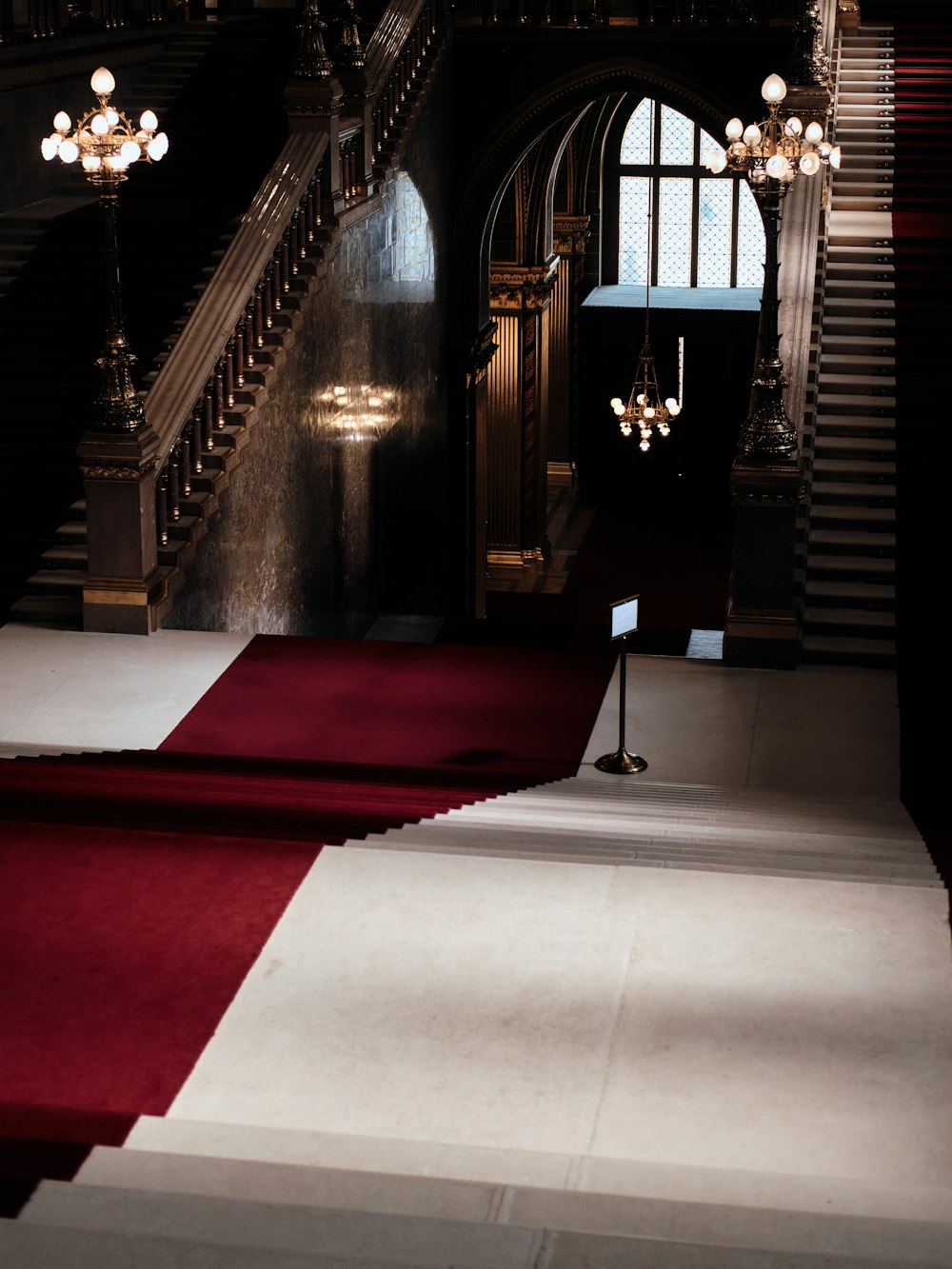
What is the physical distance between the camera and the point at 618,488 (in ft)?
90.2

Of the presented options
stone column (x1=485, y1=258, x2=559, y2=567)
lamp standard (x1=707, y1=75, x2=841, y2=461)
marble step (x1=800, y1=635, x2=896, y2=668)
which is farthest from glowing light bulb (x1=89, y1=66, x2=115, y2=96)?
stone column (x1=485, y1=258, x2=559, y2=567)

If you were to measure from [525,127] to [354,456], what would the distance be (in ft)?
15.7

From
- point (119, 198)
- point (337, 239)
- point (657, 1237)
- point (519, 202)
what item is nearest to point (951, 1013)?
point (657, 1237)

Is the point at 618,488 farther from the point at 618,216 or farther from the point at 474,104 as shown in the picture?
the point at 474,104

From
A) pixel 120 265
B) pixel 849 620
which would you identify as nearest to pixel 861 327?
pixel 849 620

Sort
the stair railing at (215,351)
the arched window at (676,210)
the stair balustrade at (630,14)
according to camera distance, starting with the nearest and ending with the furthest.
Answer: the stair railing at (215,351)
the stair balustrade at (630,14)
the arched window at (676,210)

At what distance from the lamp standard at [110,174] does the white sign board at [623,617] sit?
135 inches

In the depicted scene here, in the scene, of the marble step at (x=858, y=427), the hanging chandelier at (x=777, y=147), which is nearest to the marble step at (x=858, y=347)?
the marble step at (x=858, y=427)

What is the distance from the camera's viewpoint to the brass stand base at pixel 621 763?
28.3 feet

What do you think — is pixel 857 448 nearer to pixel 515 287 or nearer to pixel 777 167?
pixel 777 167

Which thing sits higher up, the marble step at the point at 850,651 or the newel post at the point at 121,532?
the newel post at the point at 121,532

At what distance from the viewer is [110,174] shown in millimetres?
9867

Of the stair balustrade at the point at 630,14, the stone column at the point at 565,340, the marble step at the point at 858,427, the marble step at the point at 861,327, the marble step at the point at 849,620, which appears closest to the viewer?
the marble step at the point at 849,620

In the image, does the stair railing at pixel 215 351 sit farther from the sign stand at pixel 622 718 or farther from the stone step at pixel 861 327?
the stone step at pixel 861 327
